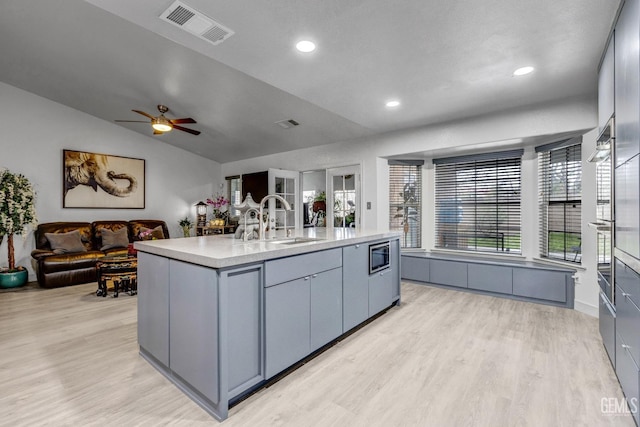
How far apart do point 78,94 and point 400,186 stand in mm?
5558

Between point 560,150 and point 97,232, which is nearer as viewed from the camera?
point 560,150

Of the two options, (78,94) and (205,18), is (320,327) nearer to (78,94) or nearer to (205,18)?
(205,18)

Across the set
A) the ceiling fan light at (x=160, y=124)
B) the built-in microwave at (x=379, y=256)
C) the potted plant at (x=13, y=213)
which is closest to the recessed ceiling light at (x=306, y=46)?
the built-in microwave at (x=379, y=256)

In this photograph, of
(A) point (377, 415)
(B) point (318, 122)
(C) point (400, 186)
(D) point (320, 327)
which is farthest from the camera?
(C) point (400, 186)

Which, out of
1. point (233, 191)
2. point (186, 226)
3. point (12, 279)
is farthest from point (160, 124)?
point (233, 191)

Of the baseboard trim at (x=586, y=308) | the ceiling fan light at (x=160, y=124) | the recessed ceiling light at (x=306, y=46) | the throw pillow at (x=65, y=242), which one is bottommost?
the baseboard trim at (x=586, y=308)

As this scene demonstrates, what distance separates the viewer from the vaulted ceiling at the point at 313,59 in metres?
2.31

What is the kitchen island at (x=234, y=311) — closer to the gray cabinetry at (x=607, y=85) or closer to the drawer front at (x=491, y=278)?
the gray cabinetry at (x=607, y=85)

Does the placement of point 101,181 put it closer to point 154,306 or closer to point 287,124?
point 287,124

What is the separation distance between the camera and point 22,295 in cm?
434

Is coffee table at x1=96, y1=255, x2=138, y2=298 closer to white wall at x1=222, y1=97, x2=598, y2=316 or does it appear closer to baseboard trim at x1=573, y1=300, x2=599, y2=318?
white wall at x1=222, y1=97, x2=598, y2=316

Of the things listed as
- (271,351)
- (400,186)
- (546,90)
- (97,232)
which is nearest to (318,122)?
(400,186)

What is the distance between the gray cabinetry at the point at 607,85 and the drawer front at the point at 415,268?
2790 millimetres

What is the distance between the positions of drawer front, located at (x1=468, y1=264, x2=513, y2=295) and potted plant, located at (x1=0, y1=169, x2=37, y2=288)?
22.0ft
